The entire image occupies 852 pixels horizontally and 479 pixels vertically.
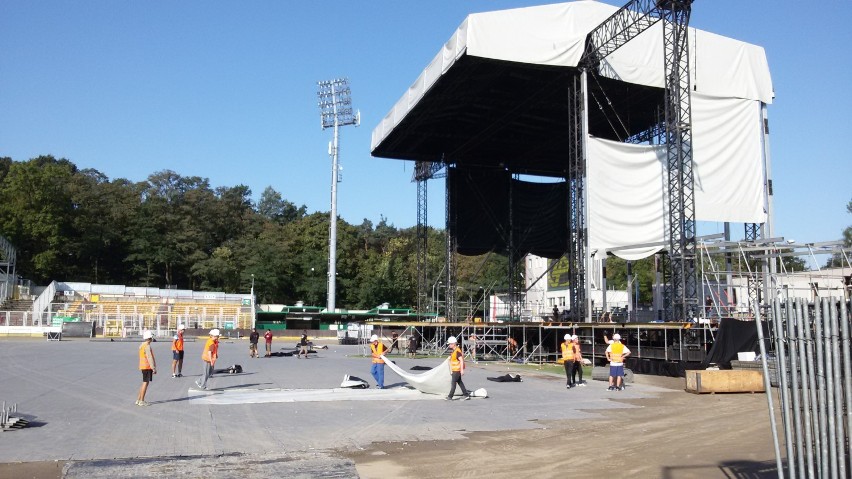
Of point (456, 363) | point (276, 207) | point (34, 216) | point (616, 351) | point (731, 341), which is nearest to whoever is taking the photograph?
point (456, 363)

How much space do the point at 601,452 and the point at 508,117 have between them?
31.9 m

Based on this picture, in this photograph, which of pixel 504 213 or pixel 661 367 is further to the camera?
pixel 504 213

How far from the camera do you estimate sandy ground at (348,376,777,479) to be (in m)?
9.27

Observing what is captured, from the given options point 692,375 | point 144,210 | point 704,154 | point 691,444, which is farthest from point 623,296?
point 144,210

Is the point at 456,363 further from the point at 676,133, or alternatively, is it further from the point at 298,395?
the point at 676,133

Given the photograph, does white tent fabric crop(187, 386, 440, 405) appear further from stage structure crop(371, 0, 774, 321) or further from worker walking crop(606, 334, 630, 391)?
stage structure crop(371, 0, 774, 321)

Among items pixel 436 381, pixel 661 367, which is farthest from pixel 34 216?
pixel 436 381

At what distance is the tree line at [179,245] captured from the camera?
250ft

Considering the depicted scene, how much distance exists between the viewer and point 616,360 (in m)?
20.3

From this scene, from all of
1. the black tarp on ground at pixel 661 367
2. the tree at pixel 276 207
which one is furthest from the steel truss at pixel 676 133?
the tree at pixel 276 207

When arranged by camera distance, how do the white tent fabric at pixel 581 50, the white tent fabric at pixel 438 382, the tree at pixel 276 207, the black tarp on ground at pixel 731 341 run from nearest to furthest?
the white tent fabric at pixel 438 382 < the black tarp on ground at pixel 731 341 < the white tent fabric at pixel 581 50 < the tree at pixel 276 207

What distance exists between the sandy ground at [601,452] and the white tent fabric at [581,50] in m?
20.8

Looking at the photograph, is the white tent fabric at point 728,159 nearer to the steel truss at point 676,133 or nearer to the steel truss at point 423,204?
the steel truss at point 676,133

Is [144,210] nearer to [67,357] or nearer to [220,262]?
[220,262]
